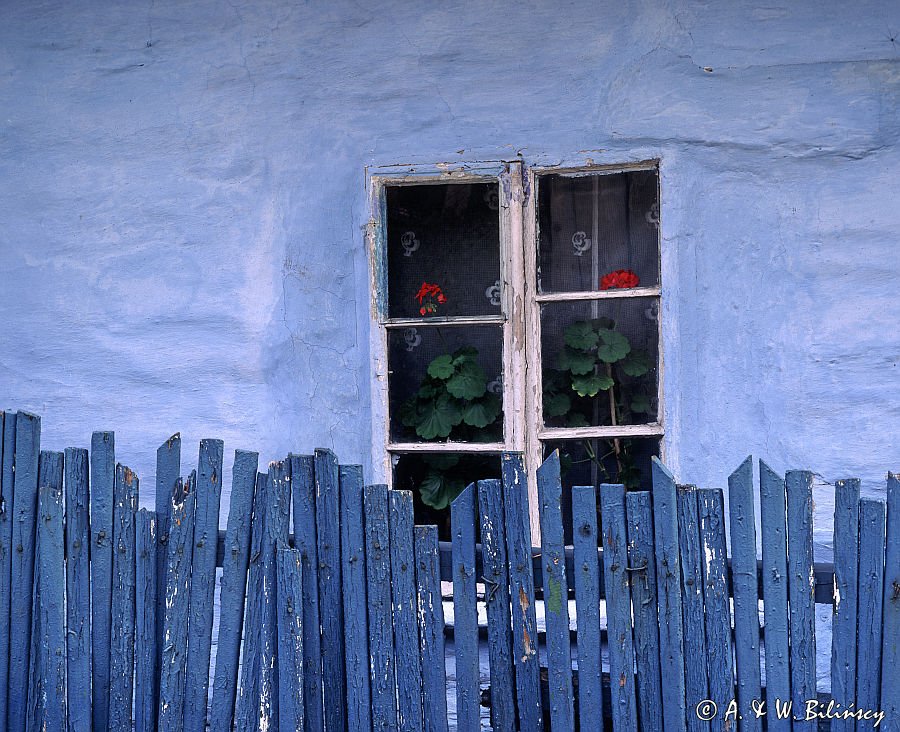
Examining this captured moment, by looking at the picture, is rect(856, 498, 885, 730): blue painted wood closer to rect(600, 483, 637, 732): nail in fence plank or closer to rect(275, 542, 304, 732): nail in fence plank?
rect(600, 483, 637, 732): nail in fence plank

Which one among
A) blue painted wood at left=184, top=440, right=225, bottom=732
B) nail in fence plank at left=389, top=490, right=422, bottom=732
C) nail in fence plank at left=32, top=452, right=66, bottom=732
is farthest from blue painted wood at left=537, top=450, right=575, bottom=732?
nail in fence plank at left=32, top=452, right=66, bottom=732

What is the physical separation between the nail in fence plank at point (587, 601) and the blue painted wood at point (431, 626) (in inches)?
14.4

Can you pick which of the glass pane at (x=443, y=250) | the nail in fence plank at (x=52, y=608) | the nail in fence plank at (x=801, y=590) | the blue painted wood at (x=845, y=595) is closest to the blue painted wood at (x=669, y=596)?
the nail in fence plank at (x=801, y=590)

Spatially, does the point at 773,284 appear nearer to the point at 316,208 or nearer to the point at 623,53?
the point at 623,53

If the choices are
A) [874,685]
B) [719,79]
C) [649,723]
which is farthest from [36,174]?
[874,685]

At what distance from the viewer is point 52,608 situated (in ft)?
9.00

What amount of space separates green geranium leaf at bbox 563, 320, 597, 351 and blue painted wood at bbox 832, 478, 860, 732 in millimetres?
1306

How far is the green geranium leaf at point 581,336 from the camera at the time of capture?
3566 millimetres

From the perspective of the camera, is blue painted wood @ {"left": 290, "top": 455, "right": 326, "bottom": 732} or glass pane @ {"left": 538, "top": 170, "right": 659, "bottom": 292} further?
glass pane @ {"left": 538, "top": 170, "right": 659, "bottom": 292}

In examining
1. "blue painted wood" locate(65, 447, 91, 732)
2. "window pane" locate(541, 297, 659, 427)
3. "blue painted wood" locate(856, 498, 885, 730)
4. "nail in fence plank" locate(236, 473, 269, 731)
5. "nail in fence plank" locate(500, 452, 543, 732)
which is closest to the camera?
"blue painted wood" locate(856, 498, 885, 730)

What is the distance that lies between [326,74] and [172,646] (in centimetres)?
211

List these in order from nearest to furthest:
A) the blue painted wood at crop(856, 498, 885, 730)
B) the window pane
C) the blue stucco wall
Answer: the blue painted wood at crop(856, 498, 885, 730)
the blue stucco wall
the window pane

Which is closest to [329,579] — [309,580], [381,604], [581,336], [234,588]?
[309,580]

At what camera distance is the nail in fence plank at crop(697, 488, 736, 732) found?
8.01 feet
